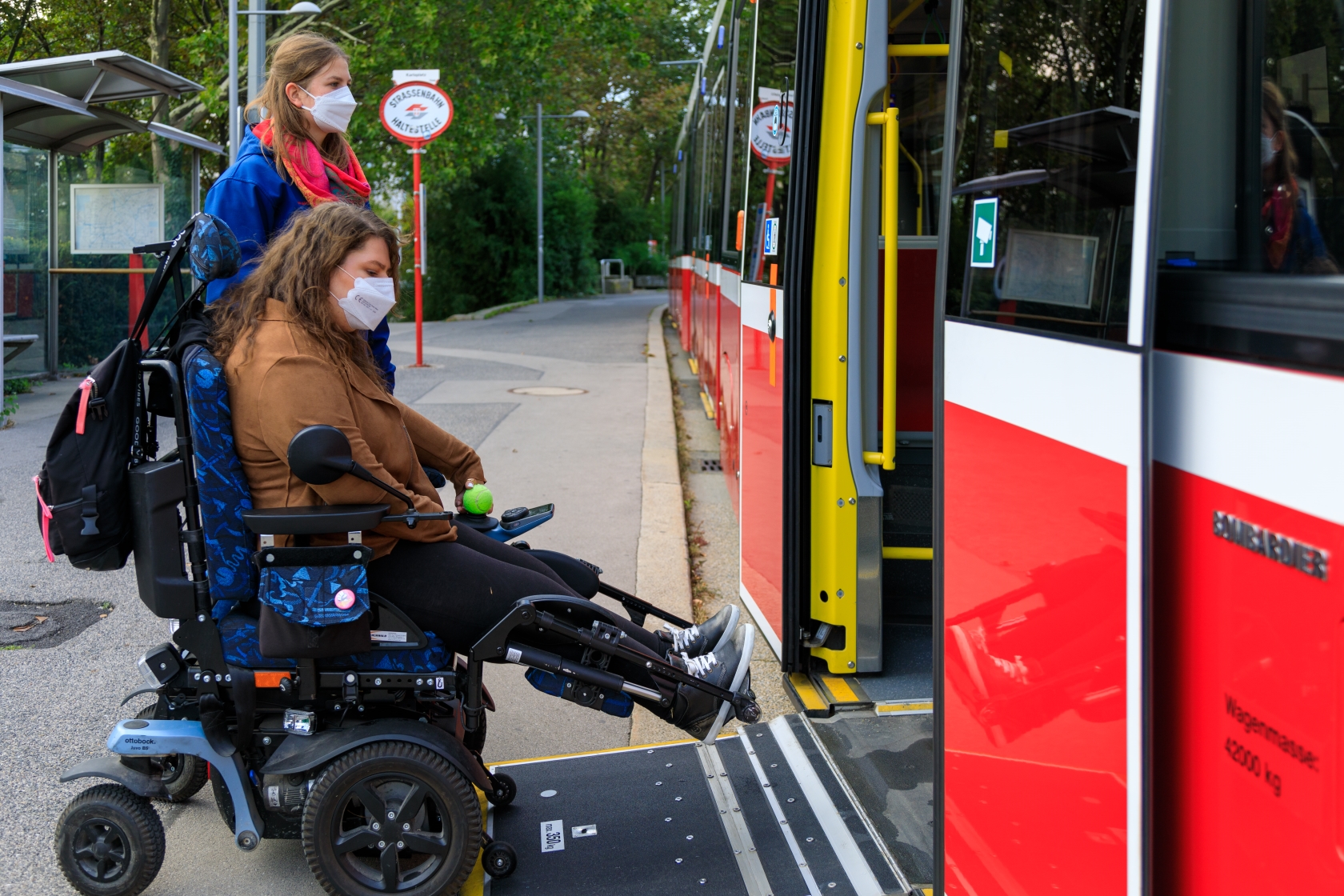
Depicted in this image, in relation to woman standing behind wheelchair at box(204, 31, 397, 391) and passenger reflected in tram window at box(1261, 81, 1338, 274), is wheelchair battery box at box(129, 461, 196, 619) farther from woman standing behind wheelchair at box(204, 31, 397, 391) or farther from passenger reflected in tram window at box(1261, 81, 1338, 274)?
passenger reflected in tram window at box(1261, 81, 1338, 274)

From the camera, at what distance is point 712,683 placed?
10.1 feet

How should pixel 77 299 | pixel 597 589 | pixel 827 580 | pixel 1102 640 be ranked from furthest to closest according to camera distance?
1. pixel 77 299
2. pixel 827 580
3. pixel 597 589
4. pixel 1102 640

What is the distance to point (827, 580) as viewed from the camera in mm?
3957

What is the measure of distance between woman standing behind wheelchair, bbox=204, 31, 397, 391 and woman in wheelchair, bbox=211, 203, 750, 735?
2.01 feet

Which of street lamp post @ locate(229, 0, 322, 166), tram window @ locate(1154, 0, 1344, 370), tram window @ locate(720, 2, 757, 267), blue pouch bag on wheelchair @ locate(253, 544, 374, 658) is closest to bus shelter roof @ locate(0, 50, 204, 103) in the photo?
street lamp post @ locate(229, 0, 322, 166)

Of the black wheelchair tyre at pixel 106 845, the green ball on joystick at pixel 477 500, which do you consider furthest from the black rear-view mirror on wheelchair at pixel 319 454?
the black wheelchair tyre at pixel 106 845

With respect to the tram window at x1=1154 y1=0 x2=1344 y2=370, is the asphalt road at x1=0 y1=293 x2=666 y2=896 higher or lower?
lower

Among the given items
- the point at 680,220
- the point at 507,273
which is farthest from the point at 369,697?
the point at 507,273

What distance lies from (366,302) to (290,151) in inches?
40.9

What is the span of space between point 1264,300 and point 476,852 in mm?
2098

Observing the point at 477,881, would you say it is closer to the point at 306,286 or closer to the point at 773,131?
the point at 306,286

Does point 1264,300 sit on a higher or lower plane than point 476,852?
higher

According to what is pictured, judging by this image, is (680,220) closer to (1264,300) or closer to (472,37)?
(472,37)

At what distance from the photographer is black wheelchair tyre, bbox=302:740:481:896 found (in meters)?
2.74
